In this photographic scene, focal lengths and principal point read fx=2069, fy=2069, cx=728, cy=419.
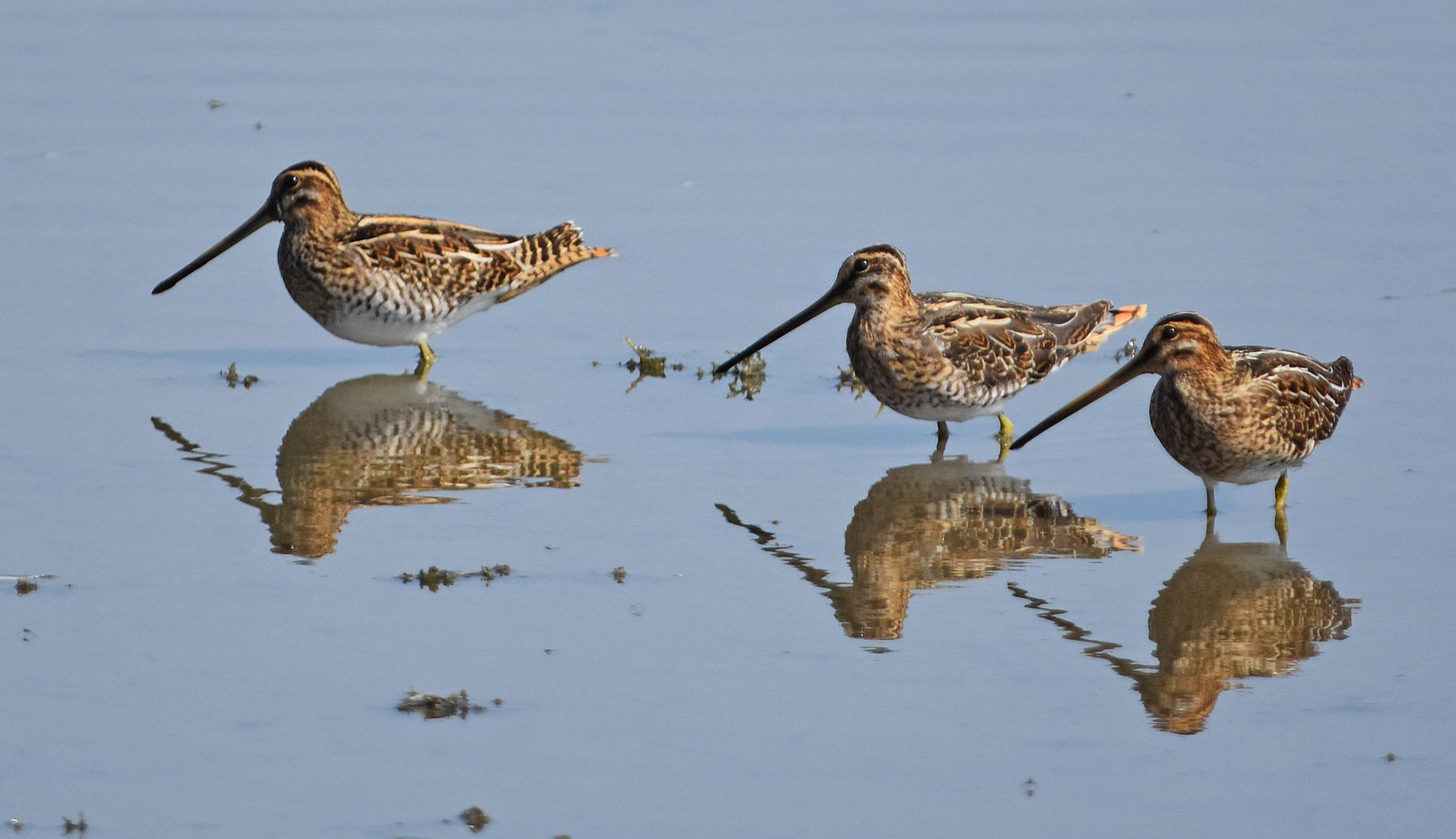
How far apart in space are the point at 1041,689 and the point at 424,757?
5.57 feet

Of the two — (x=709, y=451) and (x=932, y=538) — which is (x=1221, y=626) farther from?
(x=709, y=451)

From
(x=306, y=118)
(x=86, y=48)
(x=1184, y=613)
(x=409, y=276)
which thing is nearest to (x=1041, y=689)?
(x=1184, y=613)

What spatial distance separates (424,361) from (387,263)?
1.71 ft

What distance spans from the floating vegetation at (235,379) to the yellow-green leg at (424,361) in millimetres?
741

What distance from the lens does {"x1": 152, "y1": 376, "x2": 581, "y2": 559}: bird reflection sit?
7203 millimetres

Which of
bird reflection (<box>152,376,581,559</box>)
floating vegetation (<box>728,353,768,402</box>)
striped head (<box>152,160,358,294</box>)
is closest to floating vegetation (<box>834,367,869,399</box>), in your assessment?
floating vegetation (<box>728,353,768,402</box>)

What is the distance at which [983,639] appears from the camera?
6.04 meters

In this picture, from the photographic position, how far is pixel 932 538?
702 cm

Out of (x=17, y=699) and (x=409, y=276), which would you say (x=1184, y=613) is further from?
(x=409, y=276)

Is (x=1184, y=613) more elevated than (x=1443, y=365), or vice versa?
(x=1443, y=365)

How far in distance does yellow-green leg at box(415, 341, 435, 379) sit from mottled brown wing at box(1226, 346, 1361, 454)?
365 cm

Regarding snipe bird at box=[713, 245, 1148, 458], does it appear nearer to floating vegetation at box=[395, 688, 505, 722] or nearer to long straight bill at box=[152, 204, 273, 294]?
long straight bill at box=[152, 204, 273, 294]

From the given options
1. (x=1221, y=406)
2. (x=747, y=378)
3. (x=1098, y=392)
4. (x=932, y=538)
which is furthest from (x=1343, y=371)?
(x=747, y=378)

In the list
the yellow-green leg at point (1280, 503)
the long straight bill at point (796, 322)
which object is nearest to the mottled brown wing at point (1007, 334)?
the long straight bill at point (796, 322)
